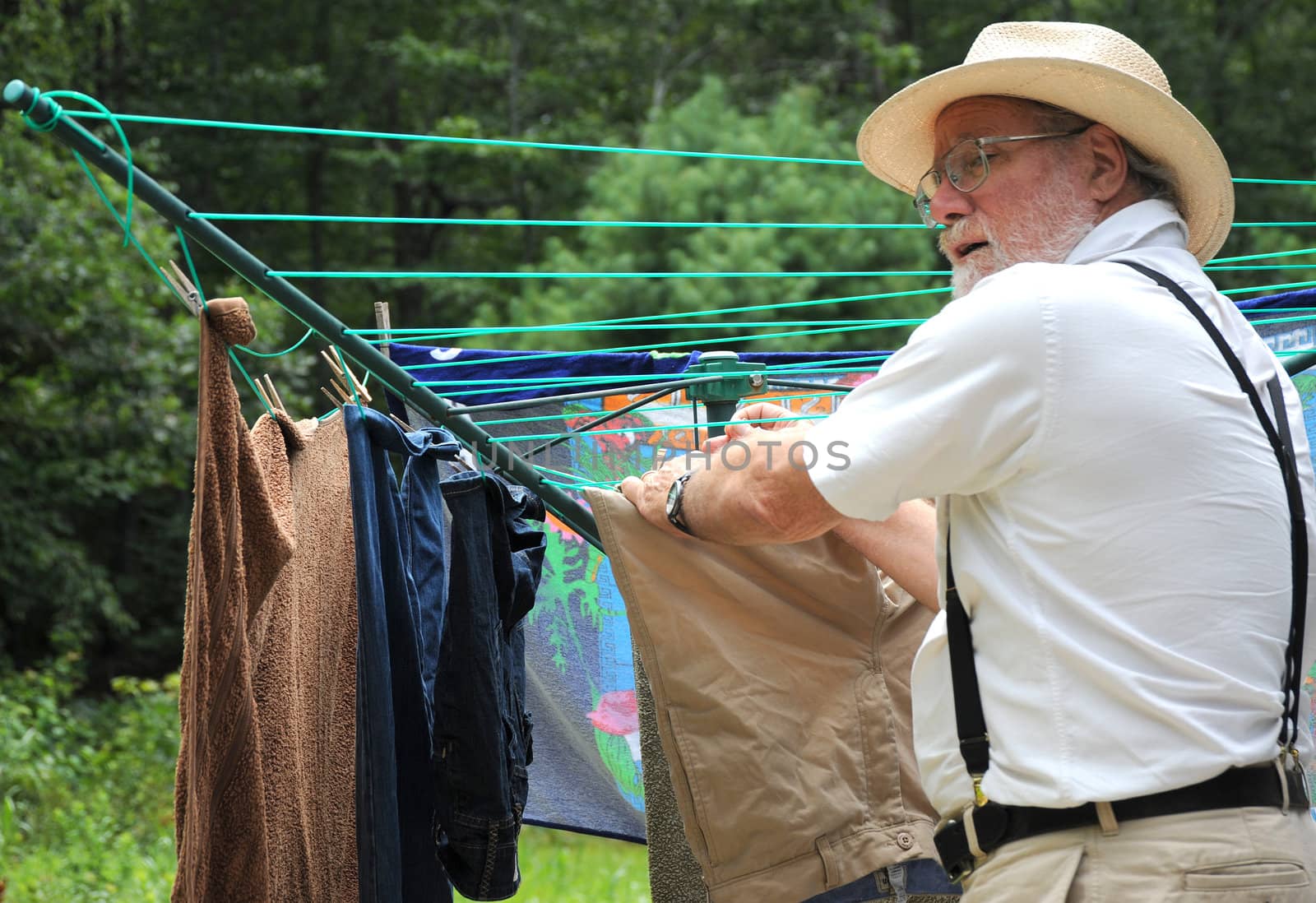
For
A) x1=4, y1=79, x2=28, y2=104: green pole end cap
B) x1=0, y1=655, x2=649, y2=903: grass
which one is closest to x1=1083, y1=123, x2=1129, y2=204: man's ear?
x1=4, y1=79, x2=28, y2=104: green pole end cap

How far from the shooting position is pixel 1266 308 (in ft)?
8.67

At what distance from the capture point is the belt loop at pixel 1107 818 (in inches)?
60.9

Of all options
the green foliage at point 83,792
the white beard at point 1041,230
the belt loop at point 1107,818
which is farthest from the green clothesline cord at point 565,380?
the green foliage at point 83,792

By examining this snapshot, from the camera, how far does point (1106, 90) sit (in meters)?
1.88

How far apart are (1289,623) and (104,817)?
6510mm

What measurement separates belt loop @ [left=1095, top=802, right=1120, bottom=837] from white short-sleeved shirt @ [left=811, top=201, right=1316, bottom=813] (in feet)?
0.05

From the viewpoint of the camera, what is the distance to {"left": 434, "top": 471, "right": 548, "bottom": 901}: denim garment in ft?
6.72

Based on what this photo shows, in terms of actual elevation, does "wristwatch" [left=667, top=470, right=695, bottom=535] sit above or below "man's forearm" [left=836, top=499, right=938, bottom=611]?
above

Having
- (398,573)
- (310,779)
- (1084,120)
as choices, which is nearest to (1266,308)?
(1084,120)

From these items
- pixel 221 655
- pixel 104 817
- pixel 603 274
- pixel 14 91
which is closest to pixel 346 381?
pixel 221 655

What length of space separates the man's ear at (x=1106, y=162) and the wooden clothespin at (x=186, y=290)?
123 cm

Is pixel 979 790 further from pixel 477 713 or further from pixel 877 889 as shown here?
pixel 477 713

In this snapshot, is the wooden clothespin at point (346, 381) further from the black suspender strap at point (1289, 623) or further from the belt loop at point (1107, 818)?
the belt loop at point (1107, 818)

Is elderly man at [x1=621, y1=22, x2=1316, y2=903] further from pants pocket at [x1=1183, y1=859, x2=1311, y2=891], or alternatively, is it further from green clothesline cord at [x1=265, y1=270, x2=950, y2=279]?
green clothesline cord at [x1=265, y1=270, x2=950, y2=279]
